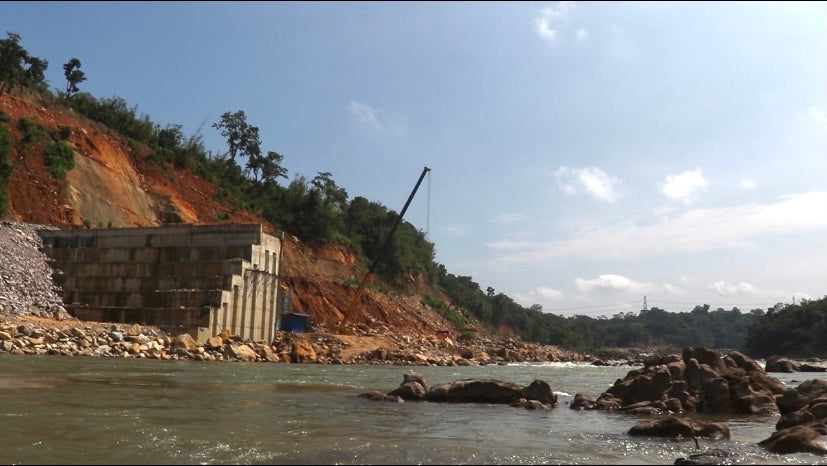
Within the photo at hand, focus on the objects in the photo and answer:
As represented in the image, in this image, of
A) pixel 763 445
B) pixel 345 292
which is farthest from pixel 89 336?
pixel 345 292

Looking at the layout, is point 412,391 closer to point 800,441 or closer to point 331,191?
point 800,441

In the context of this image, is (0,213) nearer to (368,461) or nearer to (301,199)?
(301,199)

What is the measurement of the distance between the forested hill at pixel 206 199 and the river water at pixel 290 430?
1494 inches

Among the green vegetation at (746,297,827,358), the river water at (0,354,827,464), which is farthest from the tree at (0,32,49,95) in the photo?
the green vegetation at (746,297,827,358)

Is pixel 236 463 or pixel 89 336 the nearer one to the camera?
pixel 236 463

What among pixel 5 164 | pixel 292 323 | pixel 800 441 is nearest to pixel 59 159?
pixel 5 164

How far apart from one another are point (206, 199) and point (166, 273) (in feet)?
86.5

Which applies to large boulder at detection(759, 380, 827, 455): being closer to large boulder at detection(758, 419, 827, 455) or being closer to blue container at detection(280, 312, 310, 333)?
large boulder at detection(758, 419, 827, 455)

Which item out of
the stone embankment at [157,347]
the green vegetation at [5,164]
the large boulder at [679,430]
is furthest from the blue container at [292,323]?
the large boulder at [679,430]

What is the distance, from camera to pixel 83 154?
56.7m

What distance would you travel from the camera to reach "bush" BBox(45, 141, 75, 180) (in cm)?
5200

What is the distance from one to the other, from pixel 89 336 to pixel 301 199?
48427 mm

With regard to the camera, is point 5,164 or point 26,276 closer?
point 26,276

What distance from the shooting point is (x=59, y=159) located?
52.8m
